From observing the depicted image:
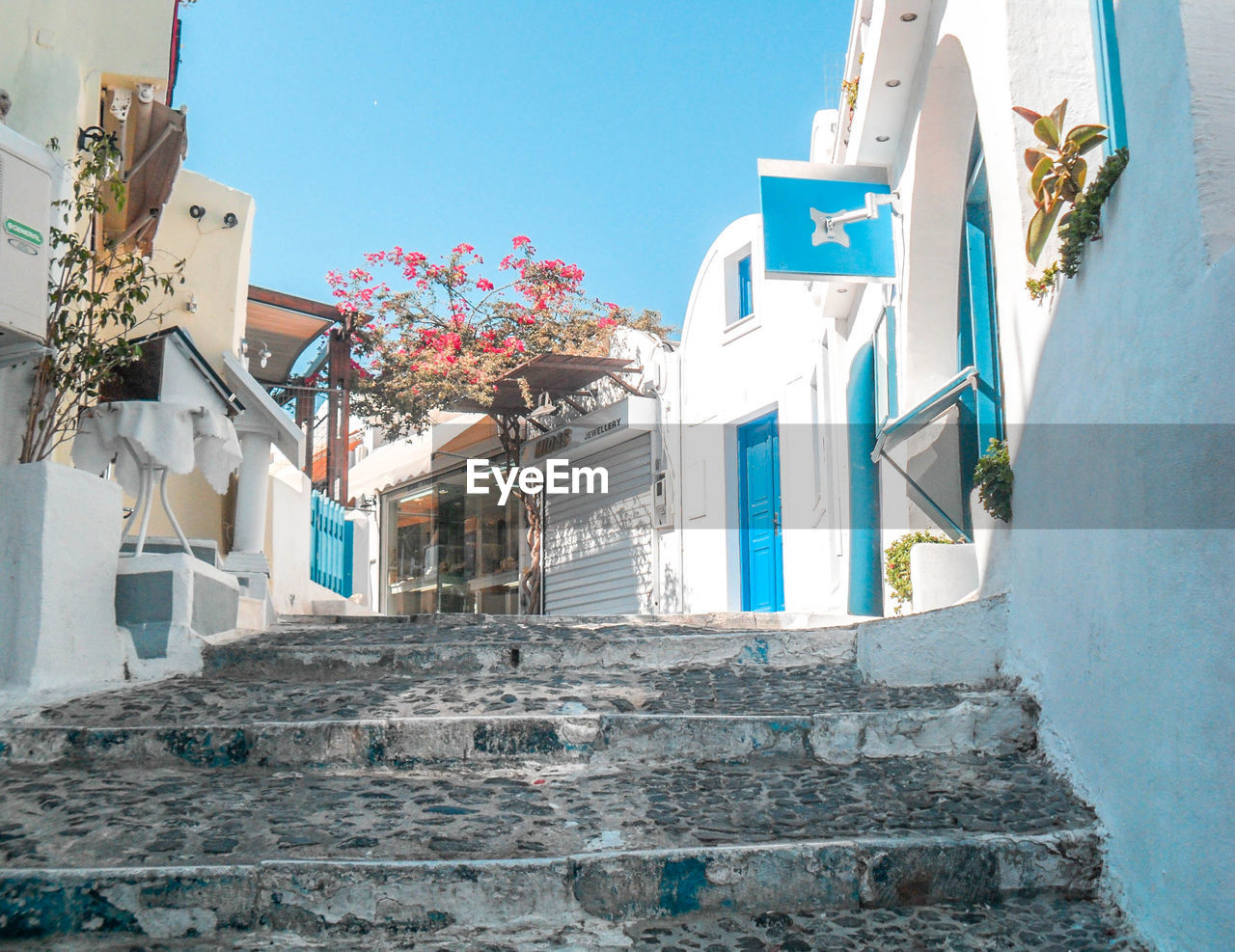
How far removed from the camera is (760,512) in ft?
37.4

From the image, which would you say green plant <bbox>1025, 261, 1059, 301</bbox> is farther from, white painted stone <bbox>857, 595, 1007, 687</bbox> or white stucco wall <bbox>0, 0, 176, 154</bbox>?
white stucco wall <bbox>0, 0, 176, 154</bbox>

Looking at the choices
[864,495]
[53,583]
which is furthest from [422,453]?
[53,583]

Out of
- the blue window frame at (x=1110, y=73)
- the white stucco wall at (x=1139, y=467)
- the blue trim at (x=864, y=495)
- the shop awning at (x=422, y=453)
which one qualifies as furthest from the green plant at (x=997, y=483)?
the shop awning at (x=422, y=453)

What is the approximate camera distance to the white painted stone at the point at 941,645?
4.07 metres

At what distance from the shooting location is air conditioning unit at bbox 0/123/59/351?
4289 millimetres

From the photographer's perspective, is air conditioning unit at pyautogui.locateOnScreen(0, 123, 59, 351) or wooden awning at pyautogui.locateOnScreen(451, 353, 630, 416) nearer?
air conditioning unit at pyautogui.locateOnScreen(0, 123, 59, 351)

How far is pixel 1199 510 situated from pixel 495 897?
6.02 ft

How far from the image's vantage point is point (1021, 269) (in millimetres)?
4000

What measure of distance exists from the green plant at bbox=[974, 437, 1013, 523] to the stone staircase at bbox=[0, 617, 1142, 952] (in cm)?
69

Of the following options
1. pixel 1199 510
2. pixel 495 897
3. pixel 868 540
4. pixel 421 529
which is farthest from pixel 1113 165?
pixel 421 529

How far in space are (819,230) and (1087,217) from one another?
13.2 feet

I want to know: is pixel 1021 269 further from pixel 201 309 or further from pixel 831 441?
pixel 201 309

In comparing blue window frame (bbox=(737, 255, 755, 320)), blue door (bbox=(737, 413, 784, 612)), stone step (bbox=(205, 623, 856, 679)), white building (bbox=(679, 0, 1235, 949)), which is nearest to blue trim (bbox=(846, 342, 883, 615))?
white building (bbox=(679, 0, 1235, 949))

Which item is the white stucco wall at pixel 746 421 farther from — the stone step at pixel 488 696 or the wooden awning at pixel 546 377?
the stone step at pixel 488 696
